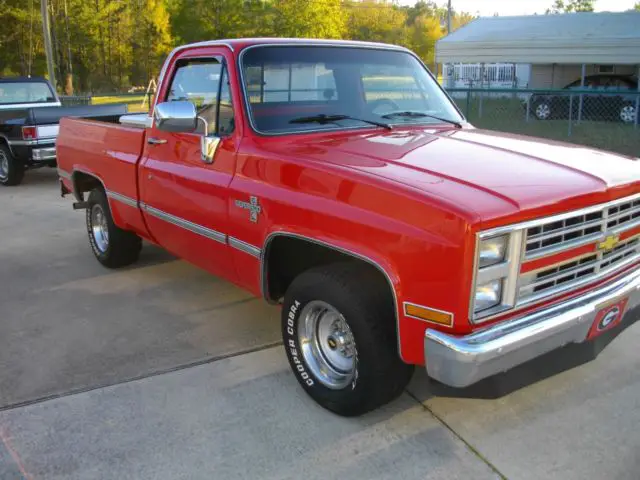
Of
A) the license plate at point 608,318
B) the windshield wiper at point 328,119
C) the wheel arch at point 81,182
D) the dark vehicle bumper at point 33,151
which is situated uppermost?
the windshield wiper at point 328,119

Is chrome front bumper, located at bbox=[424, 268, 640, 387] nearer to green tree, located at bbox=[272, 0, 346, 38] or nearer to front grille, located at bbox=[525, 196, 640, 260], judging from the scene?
front grille, located at bbox=[525, 196, 640, 260]

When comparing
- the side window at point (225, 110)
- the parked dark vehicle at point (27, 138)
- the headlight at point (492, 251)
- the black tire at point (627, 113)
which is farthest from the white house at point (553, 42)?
the headlight at point (492, 251)

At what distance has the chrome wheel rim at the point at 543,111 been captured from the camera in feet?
55.1

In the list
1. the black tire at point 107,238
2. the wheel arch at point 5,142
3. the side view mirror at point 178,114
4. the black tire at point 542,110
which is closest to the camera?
the side view mirror at point 178,114

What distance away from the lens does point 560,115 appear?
1667 centimetres

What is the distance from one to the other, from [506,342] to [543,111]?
1580 cm

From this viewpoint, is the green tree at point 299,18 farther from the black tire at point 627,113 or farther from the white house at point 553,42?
the black tire at point 627,113

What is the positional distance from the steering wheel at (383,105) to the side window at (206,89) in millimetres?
952

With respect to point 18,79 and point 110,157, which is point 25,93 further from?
point 110,157

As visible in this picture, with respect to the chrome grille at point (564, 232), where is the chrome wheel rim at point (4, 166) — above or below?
below

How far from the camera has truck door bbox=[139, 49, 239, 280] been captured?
3.83 metres

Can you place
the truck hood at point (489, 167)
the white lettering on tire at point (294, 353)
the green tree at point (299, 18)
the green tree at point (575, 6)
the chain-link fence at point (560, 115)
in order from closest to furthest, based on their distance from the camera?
the truck hood at point (489, 167) < the white lettering on tire at point (294, 353) < the chain-link fence at point (560, 115) < the green tree at point (299, 18) < the green tree at point (575, 6)

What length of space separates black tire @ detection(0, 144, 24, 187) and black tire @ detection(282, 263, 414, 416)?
8884 mm

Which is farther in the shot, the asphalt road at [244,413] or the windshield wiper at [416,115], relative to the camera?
the windshield wiper at [416,115]
